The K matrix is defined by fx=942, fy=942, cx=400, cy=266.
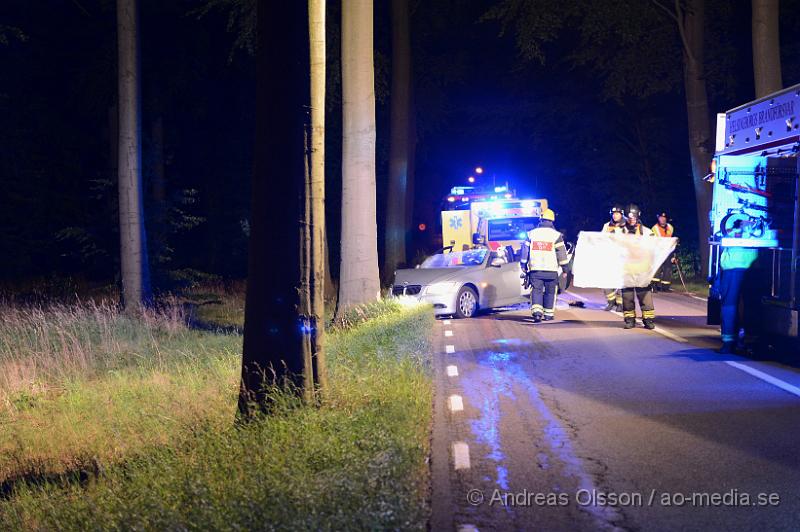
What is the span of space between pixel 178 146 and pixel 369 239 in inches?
885

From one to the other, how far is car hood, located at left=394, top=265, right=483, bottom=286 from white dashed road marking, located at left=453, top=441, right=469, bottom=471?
11.3 metres

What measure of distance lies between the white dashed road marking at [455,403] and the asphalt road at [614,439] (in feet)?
0.03

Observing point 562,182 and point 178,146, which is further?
point 562,182

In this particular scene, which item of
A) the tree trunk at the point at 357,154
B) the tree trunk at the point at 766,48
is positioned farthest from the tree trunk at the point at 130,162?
the tree trunk at the point at 766,48

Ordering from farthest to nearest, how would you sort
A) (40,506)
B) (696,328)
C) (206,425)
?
(696,328), (206,425), (40,506)

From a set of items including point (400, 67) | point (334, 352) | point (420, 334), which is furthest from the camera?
point (400, 67)

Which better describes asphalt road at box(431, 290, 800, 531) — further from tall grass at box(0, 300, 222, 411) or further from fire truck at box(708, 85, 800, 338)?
tall grass at box(0, 300, 222, 411)

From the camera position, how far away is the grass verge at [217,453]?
5527 mm

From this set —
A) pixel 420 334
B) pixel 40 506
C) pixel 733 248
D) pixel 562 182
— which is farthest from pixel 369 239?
pixel 562 182

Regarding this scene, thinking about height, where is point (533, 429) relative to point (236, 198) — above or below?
below

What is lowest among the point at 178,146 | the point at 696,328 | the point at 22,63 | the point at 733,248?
the point at 696,328

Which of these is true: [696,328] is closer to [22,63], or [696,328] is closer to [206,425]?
[206,425]

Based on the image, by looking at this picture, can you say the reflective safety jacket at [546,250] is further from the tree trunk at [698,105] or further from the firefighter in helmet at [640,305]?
the tree trunk at [698,105]

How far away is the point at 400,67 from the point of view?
2800cm
